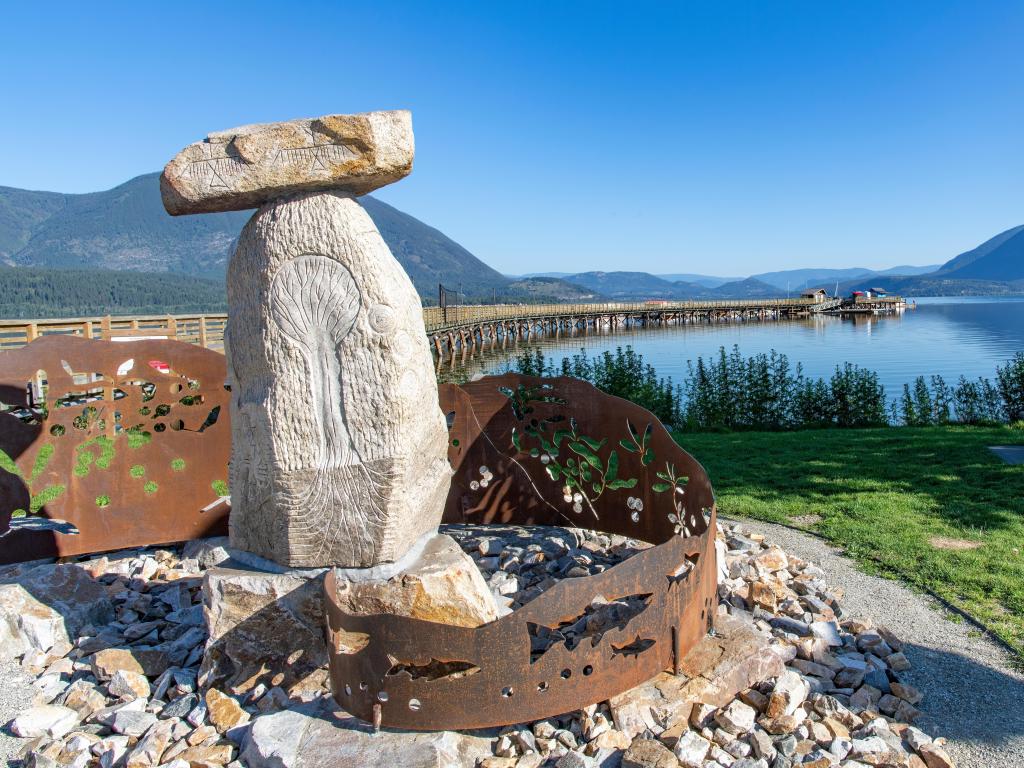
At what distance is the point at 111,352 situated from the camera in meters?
6.14

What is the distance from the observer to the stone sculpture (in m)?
3.79

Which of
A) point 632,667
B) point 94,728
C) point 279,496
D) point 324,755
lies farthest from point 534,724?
point 94,728

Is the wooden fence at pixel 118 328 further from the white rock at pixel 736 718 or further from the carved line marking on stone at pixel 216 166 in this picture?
the white rock at pixel 736 718

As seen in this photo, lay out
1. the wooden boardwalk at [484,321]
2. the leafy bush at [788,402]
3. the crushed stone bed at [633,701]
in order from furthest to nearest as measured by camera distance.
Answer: the wooden boardwalk at [484,321] → the leafy bush at [788,402] → the crushed stone bed at [633,701]

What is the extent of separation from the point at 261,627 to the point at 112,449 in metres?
2.86

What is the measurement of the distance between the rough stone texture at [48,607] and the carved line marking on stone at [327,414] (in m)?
1.97

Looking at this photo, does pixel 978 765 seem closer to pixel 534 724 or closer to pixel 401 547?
pixel 534 724

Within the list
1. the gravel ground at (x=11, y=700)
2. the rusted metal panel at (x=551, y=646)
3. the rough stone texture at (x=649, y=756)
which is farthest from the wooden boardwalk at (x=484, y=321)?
the rough stone texture at (x=649, y=756)

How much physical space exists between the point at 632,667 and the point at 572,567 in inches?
83.0

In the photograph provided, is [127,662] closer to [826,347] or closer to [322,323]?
[322,323]

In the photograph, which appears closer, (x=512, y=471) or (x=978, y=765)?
(x=978, y=765)

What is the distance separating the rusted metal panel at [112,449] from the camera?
573cm

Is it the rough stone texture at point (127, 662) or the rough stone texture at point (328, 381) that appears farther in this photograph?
the rough stone texture at point (127, 662)

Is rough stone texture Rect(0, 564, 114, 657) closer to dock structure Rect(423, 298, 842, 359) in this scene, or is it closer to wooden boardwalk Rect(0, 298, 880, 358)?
wooden boardwalk Rect(0, 298, 880, 358)
